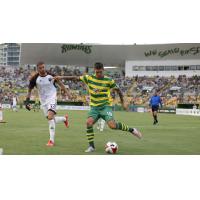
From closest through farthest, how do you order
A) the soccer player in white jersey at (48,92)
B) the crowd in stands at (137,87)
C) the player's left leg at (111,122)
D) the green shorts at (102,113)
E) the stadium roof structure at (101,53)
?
the player's left leg at (111,122) → the green shorts at (102,113) → the soccer player in white jersey at (48,92) → the crowd in stands at (137,87) → the stadium roof structure at (101,53)

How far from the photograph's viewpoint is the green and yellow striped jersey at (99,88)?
11516 mm

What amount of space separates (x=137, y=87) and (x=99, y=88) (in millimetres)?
55031

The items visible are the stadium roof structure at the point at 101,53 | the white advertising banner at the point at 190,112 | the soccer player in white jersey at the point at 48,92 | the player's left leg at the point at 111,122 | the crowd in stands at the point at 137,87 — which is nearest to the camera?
the player's left leg at the point at 111,122

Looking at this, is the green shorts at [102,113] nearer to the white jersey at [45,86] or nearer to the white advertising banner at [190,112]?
the white jersey at [45,86]

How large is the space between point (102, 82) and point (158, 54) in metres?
57.3

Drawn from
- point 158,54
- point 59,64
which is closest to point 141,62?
point 158,54

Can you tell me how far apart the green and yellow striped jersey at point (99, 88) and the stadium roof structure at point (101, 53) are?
182 ft

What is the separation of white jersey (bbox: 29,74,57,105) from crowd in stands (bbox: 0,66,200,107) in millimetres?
43992

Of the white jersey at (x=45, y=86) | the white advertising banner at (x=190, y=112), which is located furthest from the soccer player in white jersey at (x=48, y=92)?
the white advertising banner at (x=190, y=112)

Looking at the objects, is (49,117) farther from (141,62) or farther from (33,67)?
(33,67)

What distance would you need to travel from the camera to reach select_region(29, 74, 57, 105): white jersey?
42.6 feet

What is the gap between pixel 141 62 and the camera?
229ft

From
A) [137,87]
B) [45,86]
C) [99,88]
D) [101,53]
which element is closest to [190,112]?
[137,87]

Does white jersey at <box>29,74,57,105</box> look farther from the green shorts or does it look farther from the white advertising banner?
the white advertising banner
